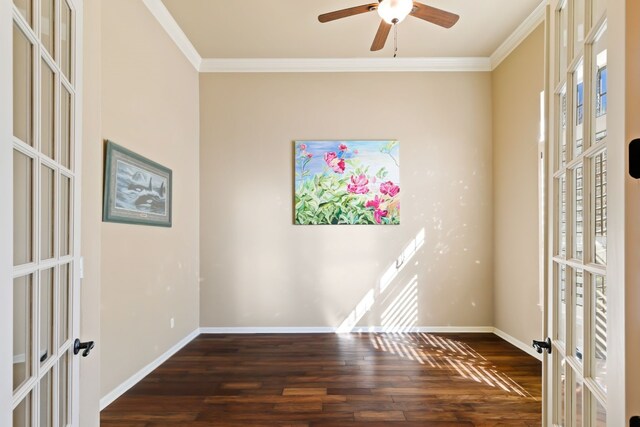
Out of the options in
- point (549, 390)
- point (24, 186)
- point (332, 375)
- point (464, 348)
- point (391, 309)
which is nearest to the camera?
point (24, 186)

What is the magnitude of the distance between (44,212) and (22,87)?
1.19 ft

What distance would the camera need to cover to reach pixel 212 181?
464 centimetres

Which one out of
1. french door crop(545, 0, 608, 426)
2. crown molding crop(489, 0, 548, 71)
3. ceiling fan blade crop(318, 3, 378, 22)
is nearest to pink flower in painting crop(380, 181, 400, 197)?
crown molding crop(489, 0, 548, 71)

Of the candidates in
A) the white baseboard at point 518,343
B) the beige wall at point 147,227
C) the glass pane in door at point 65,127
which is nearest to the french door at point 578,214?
the glass pane in door at point 65,127

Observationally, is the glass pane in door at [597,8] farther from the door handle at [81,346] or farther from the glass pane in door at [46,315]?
the door handle at [81,346]

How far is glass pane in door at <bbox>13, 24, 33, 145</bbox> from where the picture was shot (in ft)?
3.20

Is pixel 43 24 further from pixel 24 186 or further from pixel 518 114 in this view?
pixel 518 114

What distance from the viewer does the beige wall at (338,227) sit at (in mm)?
4602

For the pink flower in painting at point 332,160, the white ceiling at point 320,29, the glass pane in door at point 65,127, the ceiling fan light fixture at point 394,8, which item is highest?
the white ceiling at point 320,29

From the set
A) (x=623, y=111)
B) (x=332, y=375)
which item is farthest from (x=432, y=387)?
(x=623, y=111)

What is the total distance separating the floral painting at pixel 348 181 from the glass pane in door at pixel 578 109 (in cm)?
333

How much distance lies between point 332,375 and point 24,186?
9.13 feet

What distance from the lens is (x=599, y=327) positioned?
1054 mm

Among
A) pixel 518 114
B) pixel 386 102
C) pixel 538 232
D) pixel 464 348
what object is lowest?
pixel 464 348
